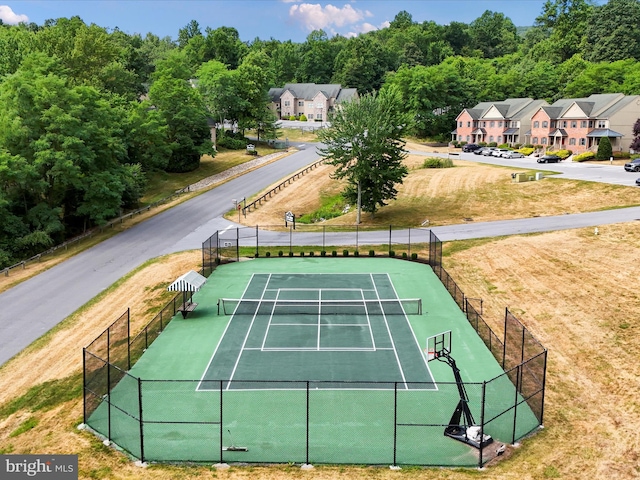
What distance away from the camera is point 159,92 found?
2938 inches

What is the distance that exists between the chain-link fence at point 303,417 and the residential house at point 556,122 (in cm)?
6360

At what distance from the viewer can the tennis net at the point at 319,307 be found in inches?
1193

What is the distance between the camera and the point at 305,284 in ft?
116

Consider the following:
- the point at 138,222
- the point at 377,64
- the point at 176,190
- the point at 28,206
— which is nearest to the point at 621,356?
the point at 138,222

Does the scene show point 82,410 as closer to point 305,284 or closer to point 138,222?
point 305,284

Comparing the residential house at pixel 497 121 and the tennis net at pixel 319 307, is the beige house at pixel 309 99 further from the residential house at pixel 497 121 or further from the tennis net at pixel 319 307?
the tennis net at pixel 319 307

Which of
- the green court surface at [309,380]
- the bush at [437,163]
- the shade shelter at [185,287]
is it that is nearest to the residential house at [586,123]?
the bush at [437,163]

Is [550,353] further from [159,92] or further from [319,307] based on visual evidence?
[159,92]

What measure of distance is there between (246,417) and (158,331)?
951cm

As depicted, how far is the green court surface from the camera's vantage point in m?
17.8

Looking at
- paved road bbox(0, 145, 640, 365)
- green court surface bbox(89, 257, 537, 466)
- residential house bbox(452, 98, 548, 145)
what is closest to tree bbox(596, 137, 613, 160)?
paved road bbox(0, 145, 640, 365)

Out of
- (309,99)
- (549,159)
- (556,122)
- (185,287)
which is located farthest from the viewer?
(309,99)

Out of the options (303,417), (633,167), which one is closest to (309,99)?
(633,167)
